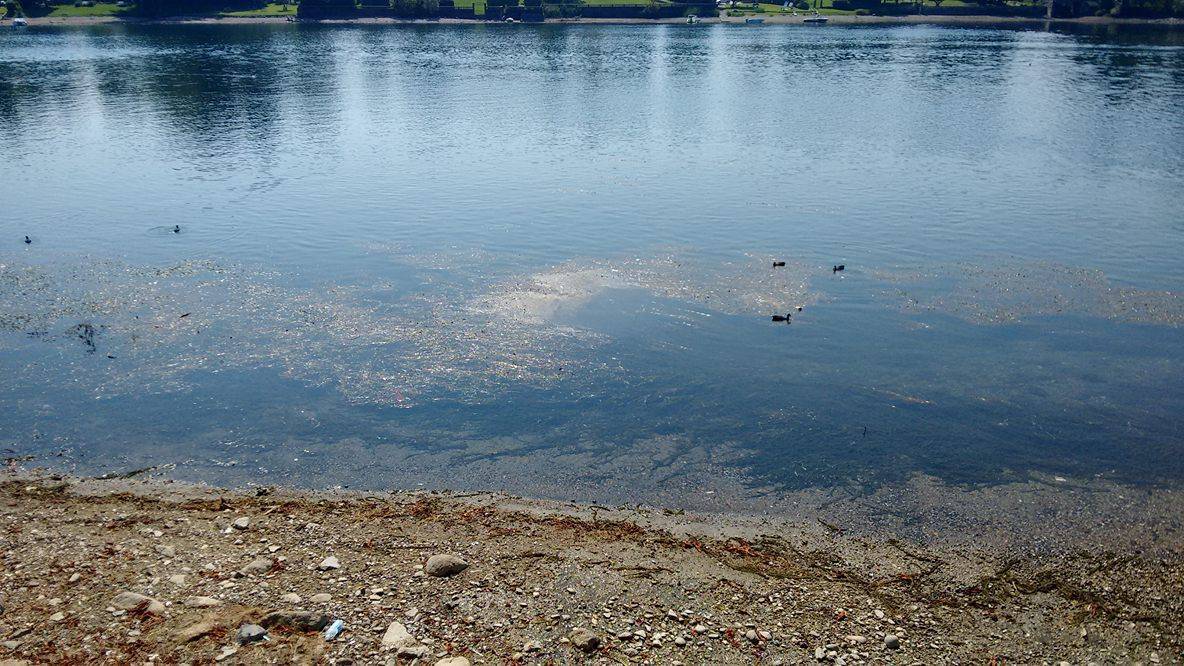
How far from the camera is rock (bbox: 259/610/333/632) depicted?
11945 millimetres

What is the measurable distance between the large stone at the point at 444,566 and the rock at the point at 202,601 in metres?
3.11

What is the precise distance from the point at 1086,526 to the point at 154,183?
143ft

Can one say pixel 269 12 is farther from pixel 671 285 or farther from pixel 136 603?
pixel 136 603

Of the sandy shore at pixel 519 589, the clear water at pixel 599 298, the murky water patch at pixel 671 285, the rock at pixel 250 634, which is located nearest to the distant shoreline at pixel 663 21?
the clear water at pixel 599 298

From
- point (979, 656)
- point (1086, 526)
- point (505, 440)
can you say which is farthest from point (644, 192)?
point (979, 656)

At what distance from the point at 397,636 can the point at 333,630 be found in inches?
35.4

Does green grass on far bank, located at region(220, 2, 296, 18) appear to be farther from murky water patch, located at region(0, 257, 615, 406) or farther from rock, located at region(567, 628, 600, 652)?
rock, located at region(567, 628, 600, 652)

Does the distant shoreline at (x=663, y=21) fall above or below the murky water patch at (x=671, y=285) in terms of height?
above

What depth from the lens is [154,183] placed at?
143 ft

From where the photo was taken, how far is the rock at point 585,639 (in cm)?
1187

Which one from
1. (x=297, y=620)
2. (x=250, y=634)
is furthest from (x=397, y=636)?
(x=250, y=634)

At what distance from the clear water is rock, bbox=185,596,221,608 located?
537cm

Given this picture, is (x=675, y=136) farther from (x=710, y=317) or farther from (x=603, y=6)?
(x=603, y=6)

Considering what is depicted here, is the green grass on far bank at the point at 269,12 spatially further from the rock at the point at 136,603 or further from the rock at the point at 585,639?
the rock at the point at 585,639
